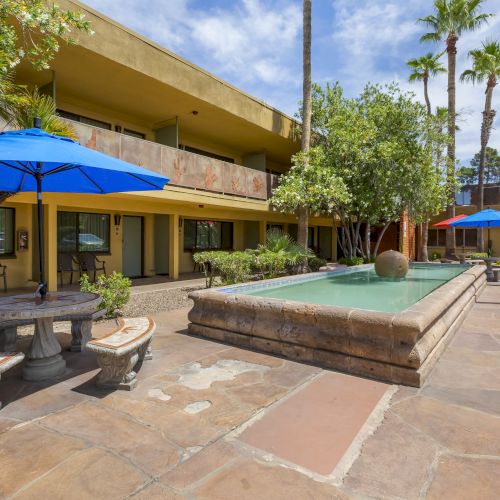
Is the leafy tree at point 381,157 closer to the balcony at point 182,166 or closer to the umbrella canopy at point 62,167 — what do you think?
the balcony at point 182,166

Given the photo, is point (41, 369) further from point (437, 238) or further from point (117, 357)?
point (437, 238)

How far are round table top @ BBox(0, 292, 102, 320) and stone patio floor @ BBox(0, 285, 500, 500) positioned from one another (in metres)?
0.79

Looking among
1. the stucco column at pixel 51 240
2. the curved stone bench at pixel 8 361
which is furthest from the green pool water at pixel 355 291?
the stucco column at pixel 51 240

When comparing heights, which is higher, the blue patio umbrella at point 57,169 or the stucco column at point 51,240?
the blue patio umbrella at point 57,169

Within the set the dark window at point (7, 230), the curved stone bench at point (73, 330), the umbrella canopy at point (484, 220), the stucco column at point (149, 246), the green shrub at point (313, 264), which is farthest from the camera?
the green shrub at point (313, 264)

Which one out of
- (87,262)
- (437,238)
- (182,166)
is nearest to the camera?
(182,166)

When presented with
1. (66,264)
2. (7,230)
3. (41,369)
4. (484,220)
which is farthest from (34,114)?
(484,220)

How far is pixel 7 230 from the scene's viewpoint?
10.9 m

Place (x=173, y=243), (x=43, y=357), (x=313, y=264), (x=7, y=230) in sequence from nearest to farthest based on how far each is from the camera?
(x=43, y=357), (x=7, y=230), (x=173, y=243), (x=313, y=264)

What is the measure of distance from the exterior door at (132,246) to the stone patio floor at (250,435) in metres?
9.42

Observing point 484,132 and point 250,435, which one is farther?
point 484,132

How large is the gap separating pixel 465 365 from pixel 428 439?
2.20 m

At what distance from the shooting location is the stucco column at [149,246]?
46.7ft

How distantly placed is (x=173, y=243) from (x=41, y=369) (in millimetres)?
9285
